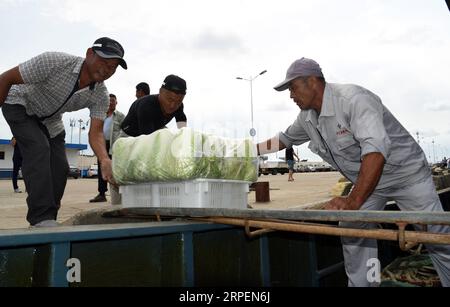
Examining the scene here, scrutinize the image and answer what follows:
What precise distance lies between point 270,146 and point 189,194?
1521mm

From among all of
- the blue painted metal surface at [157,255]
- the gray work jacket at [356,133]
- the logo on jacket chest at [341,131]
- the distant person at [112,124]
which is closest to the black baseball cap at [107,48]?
the blue painted metal surface at [157,255]

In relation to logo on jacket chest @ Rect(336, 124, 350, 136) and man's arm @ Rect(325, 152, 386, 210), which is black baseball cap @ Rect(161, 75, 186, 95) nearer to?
logo on jacket chest @ Rect(336, 124, 350, 136)

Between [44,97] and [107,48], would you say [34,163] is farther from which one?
[107,48]

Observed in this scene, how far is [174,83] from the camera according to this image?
3.71 metres

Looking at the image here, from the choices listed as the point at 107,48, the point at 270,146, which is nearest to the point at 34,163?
the point at 107,48

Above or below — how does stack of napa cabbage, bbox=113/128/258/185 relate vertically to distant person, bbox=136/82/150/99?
below

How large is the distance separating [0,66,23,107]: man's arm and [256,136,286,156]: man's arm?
2.20 m

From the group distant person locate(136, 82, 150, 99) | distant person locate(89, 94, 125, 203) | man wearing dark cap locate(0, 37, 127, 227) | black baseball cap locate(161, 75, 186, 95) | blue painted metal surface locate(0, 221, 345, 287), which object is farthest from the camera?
distant person locate(136, 82, 150, 99)

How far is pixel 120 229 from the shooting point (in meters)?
1.89

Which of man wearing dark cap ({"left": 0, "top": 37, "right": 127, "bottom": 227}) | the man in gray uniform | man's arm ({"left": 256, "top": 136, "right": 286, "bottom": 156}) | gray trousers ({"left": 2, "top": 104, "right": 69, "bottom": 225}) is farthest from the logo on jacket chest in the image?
gray trousers ({"left": 2, "top": 104, "right": 69, "bottom": 225})

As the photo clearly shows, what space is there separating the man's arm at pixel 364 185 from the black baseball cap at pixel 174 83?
1.98m

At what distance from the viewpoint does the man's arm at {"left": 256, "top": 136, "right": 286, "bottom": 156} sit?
3754mm
